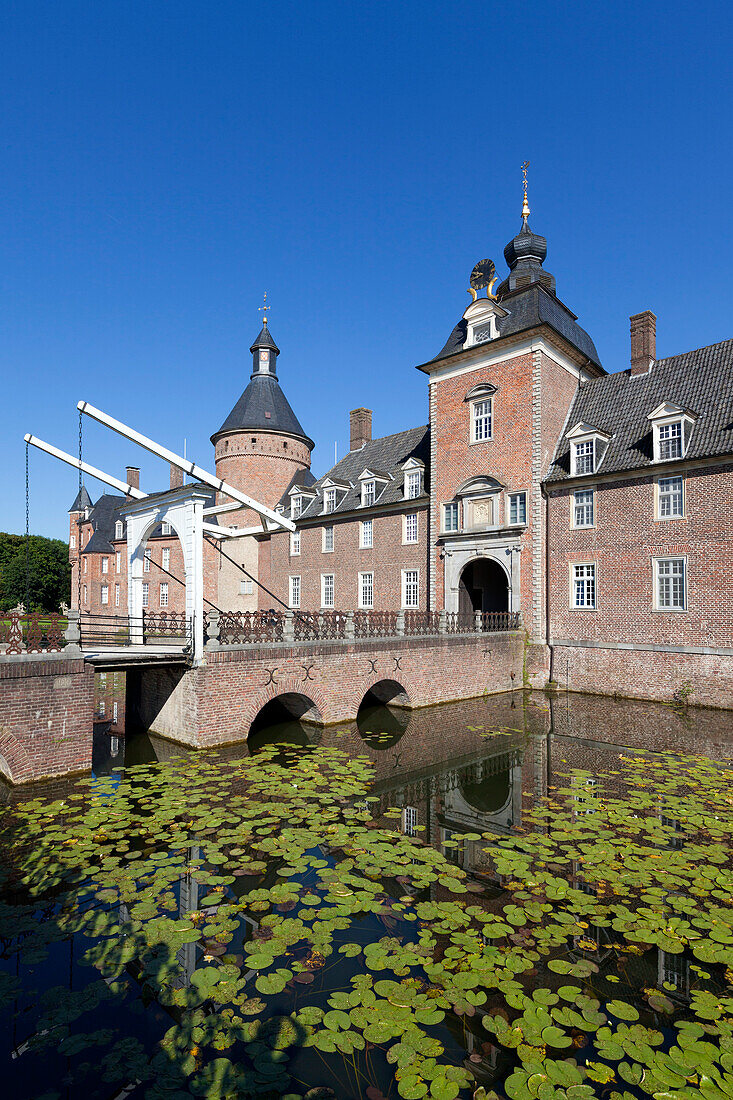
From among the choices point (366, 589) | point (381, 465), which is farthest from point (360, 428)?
point (366, 589)

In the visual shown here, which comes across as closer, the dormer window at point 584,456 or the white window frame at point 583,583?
the white window frame at point 583,583

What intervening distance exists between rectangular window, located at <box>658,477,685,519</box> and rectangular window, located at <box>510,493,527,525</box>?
14.8ft

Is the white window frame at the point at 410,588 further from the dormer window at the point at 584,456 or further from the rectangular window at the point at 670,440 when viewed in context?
the rectangular window at the point at 670,440

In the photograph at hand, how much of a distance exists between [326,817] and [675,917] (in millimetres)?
4431

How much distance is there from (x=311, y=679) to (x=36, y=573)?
52.7m

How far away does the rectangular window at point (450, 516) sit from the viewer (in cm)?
2255

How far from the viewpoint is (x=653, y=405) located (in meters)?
19.5

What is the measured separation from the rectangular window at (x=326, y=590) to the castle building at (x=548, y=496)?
84 millimetres

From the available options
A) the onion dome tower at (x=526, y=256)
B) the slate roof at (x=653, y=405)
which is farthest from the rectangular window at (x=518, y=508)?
the onion dome tower at (x=526, y=256)

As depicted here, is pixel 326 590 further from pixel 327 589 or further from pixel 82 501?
pixel 82 501

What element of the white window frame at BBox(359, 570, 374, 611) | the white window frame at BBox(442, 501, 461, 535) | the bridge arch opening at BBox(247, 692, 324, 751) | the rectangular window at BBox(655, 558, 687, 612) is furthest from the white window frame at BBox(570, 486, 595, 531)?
the bridge arch opening at BBox(247, 692, 324, 751)

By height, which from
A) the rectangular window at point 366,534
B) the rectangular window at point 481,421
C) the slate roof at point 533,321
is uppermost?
the slate roof at point 533,321

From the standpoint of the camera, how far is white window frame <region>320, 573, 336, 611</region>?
28375 mm

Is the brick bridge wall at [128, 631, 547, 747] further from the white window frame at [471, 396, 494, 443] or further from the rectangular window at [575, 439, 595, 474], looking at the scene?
the white window frame at [471, 396, 494, 443]
